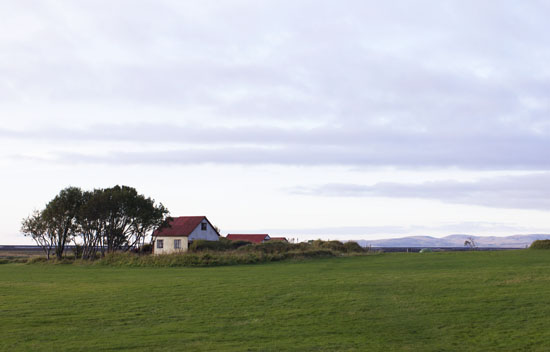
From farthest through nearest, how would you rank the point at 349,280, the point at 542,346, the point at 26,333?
the point at 349,280 → the point at 26,333 → the point at 542,346

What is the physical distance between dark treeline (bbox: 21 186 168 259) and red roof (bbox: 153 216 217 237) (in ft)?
47.3

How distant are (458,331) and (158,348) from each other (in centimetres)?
895

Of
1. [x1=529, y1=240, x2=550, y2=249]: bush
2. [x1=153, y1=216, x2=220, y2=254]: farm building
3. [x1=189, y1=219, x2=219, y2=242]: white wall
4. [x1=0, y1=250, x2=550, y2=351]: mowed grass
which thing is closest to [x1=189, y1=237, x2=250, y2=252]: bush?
[x1=153, y1=216, x2=220, y2=254]: farm building

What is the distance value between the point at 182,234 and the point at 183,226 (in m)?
2.23

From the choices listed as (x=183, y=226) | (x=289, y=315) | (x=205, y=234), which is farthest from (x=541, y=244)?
(x=289, y=315)

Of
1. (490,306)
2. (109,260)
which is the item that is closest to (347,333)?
(490,306)

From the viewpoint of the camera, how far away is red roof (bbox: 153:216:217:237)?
7288 cm

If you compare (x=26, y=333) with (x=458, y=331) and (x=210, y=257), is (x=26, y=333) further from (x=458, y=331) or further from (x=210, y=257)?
(x=210, y=257)

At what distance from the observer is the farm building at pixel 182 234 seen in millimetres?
72250

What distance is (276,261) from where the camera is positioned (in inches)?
1759

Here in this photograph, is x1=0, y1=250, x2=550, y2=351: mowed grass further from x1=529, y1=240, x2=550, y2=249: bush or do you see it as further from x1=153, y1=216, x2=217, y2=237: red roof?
x1=153, y1=216, x2=217, y2=237: red roof

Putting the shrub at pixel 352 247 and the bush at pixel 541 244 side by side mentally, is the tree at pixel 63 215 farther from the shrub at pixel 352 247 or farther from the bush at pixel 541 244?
the bush at pixel 541 244

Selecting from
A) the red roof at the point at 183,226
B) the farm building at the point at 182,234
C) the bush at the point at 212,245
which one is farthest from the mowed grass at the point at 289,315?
the red roof at the point at 183,226

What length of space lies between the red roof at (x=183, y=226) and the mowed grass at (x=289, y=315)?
151 feet
